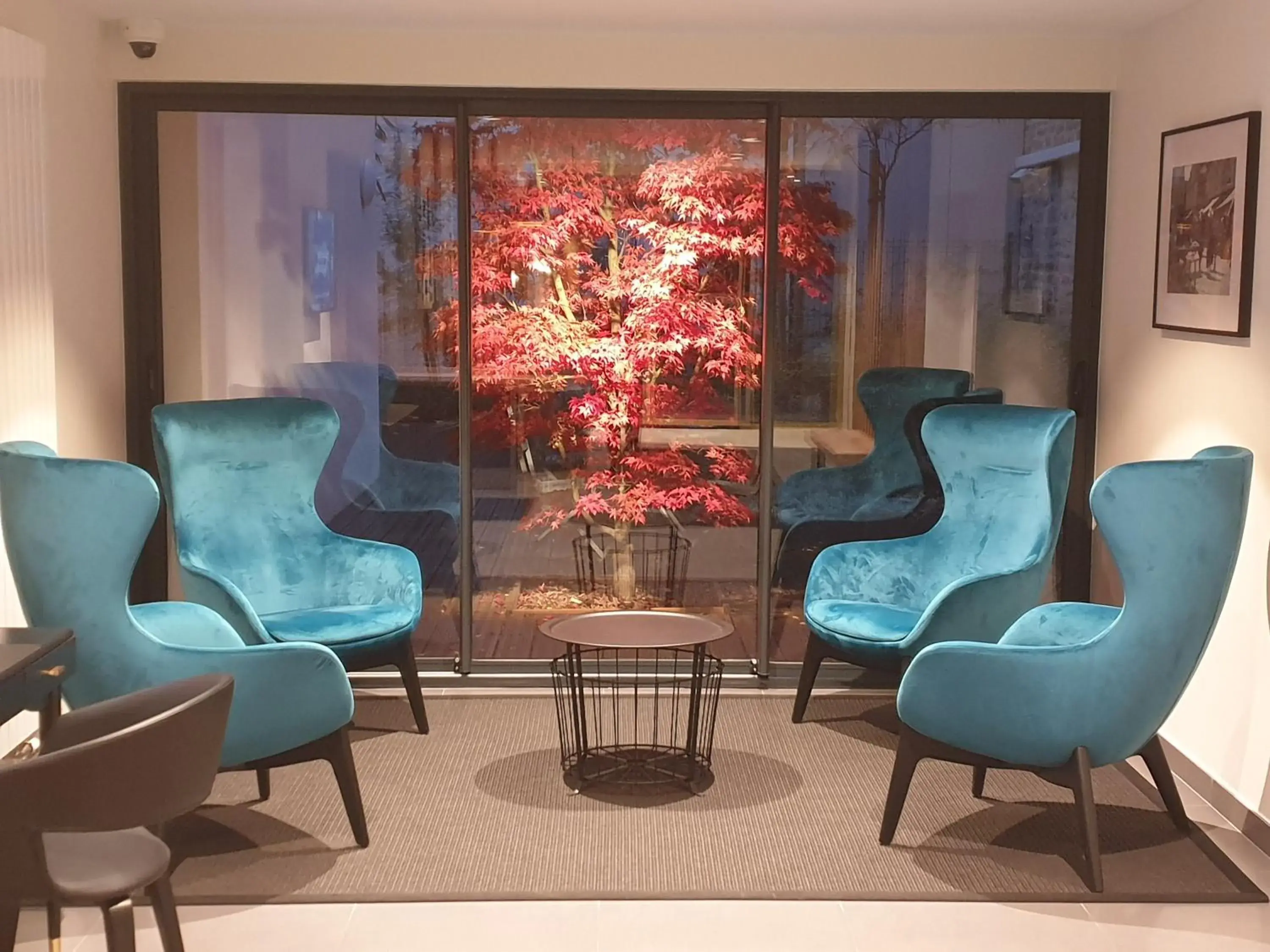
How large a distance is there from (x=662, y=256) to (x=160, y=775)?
3.46 metres

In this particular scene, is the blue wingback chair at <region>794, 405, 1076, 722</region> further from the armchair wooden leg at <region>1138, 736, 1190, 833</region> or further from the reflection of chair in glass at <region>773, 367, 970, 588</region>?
the armchair wooden leg at <region>1138, 736, 1190, 833</region>

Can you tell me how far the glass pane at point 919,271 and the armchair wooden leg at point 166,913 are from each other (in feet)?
10.7

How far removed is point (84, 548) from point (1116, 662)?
8.52ft

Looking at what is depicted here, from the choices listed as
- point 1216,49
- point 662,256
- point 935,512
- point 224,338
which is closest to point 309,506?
point 224,338

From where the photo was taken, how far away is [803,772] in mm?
4590

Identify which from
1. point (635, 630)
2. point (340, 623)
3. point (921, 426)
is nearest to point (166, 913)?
point (635, 630)

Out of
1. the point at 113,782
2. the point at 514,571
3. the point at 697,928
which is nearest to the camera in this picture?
the point at 113,782

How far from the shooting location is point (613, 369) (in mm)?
5547

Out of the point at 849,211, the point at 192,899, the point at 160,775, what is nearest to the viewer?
the point at 160,775

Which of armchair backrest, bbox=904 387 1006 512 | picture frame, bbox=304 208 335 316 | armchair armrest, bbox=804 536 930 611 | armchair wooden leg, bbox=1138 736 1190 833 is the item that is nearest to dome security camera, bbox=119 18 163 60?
picture frame, bbox=304 208 335 316

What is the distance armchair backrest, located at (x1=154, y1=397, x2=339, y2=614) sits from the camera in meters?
4.78

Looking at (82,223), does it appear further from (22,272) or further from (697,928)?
(697,928)

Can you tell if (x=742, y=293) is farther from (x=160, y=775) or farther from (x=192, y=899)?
(x=160, y=775)

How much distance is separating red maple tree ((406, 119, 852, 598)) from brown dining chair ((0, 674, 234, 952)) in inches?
114
